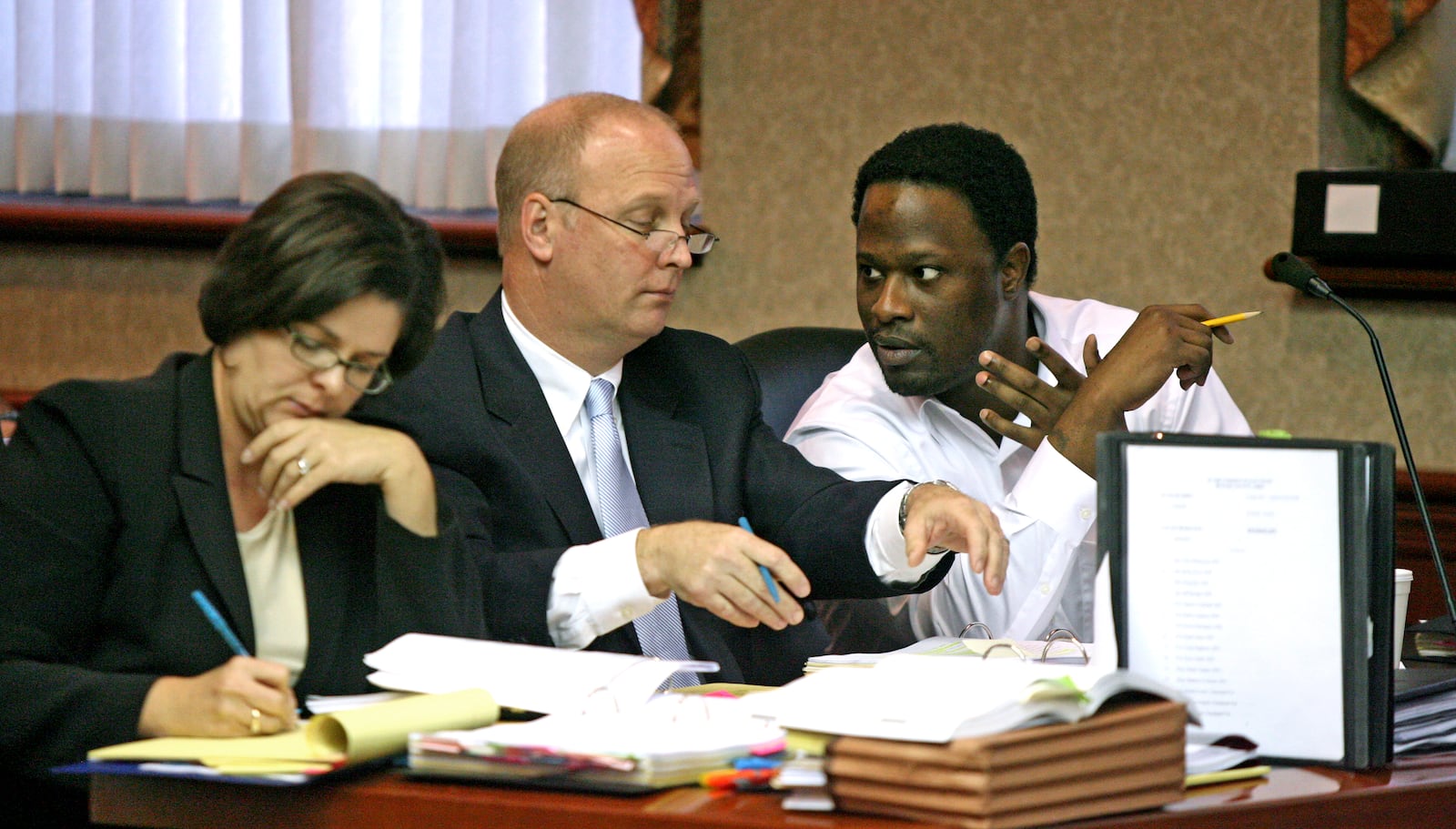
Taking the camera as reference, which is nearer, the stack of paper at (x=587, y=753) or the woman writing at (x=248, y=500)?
the stack of paper at (x=587, y=753)

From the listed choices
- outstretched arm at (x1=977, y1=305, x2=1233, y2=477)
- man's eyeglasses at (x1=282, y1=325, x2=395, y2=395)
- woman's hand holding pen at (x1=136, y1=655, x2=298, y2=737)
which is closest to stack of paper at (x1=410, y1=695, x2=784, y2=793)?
woman's hand holding pen at (x1=136, y1=655, x2=298, y2=737)

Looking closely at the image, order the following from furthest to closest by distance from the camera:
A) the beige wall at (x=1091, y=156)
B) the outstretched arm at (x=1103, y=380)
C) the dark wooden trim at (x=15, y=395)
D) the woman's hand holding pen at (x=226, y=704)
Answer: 1. the dark wooden trim at (x=15, y=395)
2. the beige wall at (x=1091, y=156)
3. the outstretched arm at (x=1103, y=380)
4. the woman's hand holding pen at (x=226, y=704)

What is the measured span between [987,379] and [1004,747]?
1.31m

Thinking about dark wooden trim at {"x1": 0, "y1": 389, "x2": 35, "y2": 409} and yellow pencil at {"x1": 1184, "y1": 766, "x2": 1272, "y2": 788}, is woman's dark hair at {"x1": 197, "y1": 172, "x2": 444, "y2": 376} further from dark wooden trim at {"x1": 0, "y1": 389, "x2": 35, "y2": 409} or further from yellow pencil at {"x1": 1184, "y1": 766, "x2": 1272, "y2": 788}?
dark wooden trim at {"x1": 0, "y1": 389, "x2": 35, "y2": 409}

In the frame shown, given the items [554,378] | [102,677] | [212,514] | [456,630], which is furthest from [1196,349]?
[102,677]

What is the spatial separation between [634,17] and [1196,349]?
164 centimetres

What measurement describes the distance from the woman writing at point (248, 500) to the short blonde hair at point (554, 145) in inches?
23.7

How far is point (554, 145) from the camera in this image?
2113mm

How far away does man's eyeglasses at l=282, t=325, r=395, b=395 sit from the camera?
55.7 inches

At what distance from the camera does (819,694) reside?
1.16m

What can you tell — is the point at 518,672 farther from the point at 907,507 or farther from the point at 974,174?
the point at 974,174

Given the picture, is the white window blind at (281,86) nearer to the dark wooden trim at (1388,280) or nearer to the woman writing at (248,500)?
the dark wooden trim at (1388,280)

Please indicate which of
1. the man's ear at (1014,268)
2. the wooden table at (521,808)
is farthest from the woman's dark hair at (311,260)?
the man's ear at (1014,268)

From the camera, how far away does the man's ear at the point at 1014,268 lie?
8.32 feet
